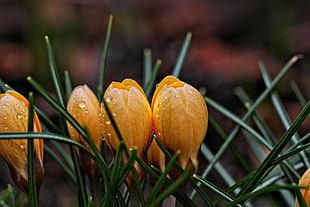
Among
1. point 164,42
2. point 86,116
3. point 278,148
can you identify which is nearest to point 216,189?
point 278,148

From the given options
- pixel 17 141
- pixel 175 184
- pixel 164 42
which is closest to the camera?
pixel 175 184

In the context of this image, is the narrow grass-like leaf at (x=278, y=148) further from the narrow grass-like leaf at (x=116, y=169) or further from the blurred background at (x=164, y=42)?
the blurred background at (x=164, y=42)

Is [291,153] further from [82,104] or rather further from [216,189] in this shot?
[82,104]

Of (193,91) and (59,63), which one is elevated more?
(193,91)

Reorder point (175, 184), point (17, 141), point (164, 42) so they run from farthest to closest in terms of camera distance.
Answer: point (164, 42) → point (17, 141) → point (175, 184)

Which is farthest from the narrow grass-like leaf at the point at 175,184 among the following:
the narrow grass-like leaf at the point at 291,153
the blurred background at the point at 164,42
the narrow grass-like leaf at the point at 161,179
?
the blurred background at the point at 164,42

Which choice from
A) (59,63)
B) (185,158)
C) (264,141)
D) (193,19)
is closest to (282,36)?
(193,19)

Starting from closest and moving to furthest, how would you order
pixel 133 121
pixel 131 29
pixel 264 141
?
pixel 133 121
pixel 264 141
pixel 131 29

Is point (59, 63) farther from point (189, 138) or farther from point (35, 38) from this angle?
point (189, 138)
